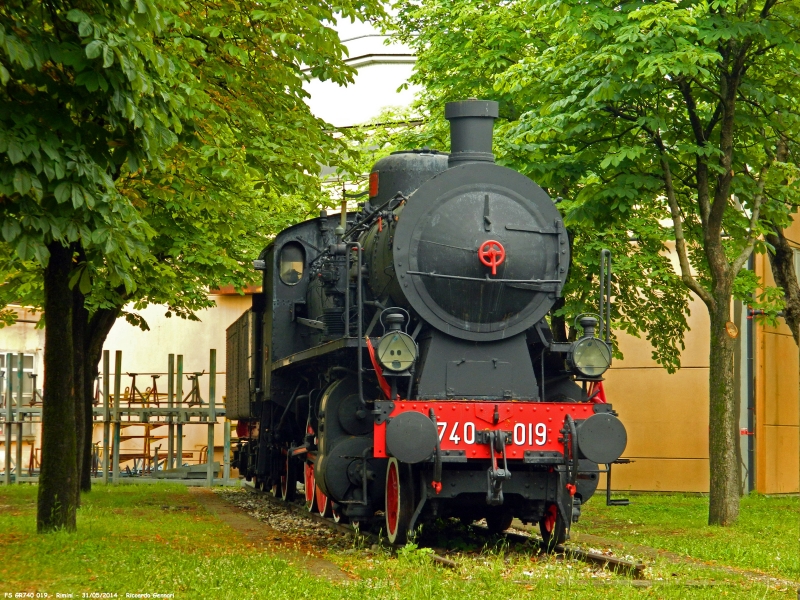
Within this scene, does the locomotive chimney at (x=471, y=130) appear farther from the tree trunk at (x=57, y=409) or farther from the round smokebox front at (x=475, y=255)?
the tree trunk at (x=57, y=409)

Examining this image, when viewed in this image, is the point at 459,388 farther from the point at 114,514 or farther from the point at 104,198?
the point at 114,514

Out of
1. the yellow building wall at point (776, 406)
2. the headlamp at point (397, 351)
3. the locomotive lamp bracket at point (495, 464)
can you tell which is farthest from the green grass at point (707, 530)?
the headlamp at point (397, 351)

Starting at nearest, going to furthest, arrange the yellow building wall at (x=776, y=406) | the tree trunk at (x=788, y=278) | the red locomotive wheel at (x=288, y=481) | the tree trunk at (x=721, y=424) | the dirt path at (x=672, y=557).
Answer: the dirt path at (x=672, y=557)
the tree trunk at (x=721, y=424)
the red locomotive wheel at (x=288, y=481)
the tree trunk at (x=788, y=278)
the yellow building wall at (x=776, y=406)

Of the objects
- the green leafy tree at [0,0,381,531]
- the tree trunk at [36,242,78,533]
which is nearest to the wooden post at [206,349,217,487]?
the green leafy tree at [0,0,381,531]

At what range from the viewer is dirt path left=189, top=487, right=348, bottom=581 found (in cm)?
841

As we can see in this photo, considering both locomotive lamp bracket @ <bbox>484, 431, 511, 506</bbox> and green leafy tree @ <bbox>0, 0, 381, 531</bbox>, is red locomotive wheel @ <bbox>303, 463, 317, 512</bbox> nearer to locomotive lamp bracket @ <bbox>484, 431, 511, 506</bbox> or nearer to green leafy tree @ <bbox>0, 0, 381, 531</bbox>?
green leafy tree @ <bbox>0, 0, 381, 531</bbox>

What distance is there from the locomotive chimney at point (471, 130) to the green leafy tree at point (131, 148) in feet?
6.08

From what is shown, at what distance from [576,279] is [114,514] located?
7268 millimetres

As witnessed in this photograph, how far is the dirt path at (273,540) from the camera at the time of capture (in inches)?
331

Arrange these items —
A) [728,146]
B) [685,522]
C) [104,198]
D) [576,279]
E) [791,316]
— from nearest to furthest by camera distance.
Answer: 1. [104,198]
2. [728,146]
3. [685,522]
4. [576,279]
5. [791,316]

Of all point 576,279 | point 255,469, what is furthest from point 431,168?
point 255,469

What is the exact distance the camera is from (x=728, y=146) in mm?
12164

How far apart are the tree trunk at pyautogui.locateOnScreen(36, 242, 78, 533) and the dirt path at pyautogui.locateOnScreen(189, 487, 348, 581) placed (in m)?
1.93

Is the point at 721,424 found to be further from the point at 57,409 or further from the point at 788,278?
the point at 57,409
